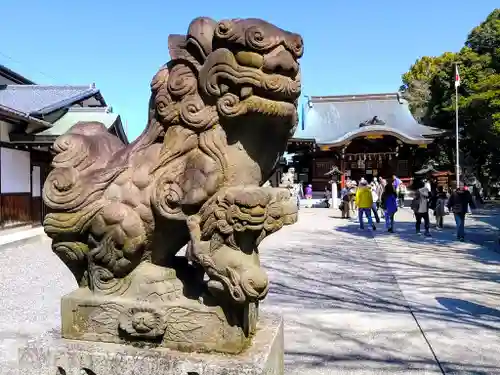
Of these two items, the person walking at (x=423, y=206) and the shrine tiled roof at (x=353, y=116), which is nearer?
the person walking at (x=423, y=206)

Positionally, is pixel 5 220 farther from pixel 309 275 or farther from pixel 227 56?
pixel 227 56

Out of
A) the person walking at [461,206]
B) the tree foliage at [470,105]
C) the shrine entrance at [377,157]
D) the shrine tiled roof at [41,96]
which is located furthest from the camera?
the shrine entrance at [377,157]

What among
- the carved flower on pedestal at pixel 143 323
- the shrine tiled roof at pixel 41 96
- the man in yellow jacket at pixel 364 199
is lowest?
the carved flower on pedestal at pixel 143 323

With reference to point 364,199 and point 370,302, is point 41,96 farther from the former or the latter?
point 370,302

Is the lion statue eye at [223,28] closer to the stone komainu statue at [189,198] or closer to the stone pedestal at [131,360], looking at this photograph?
the stone komainu statue at [189,198]

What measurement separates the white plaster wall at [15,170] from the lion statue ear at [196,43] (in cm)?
1055

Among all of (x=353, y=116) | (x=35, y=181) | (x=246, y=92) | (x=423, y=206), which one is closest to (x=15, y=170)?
(x=35, y=181)

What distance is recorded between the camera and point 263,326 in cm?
210

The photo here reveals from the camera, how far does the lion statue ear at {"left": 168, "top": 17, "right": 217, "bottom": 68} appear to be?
181 cm

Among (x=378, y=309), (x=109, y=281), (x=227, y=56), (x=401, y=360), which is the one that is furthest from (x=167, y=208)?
(x=378, y=309)

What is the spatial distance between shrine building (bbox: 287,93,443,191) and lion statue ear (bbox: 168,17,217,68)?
72.4 ft

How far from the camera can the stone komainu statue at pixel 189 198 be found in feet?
5.60

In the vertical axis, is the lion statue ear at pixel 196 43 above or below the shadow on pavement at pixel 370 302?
above

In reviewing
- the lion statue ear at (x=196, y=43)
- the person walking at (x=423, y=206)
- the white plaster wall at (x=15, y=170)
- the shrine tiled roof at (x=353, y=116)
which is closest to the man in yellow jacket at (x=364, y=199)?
the person walking at (x=423, y=206)
